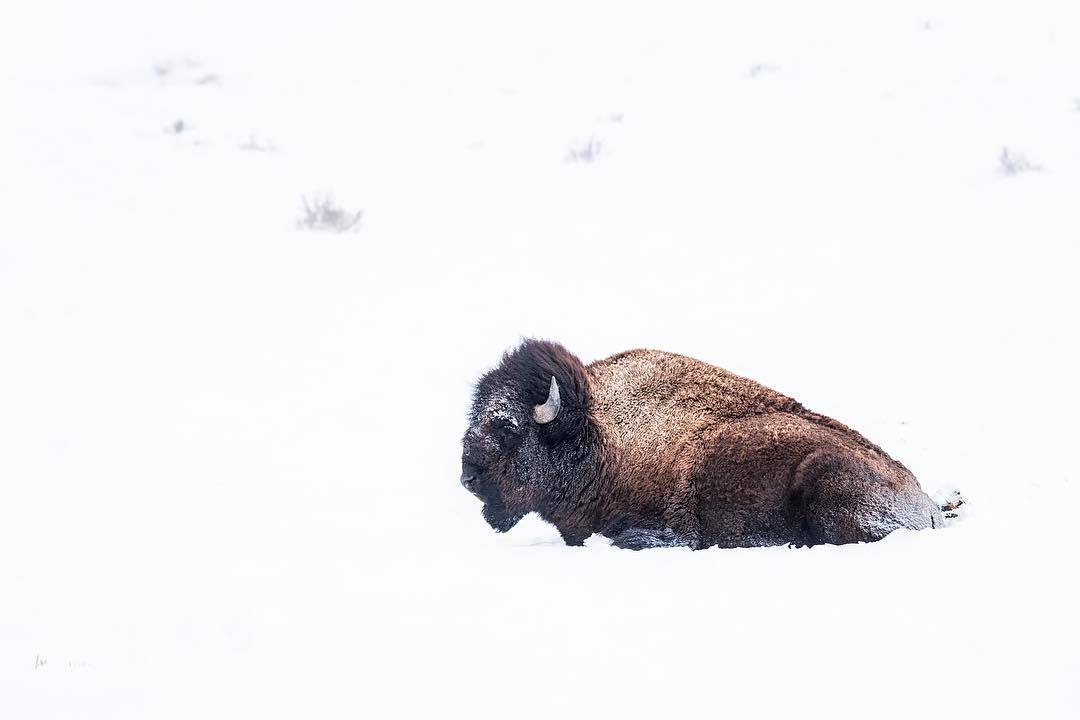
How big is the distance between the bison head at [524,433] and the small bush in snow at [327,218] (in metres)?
6.41

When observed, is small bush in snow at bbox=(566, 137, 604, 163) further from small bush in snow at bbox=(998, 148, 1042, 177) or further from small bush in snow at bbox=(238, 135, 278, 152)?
small bush in snow at bbox=(998, 148, 1042, 177)

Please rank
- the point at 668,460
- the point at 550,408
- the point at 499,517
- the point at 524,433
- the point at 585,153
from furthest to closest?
the point at 585,153, the point at 499,517, the point at 524,433, the point at 550,408, the point at 668,460

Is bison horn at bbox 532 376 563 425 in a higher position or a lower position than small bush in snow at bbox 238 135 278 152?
higher

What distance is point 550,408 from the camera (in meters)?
4.48

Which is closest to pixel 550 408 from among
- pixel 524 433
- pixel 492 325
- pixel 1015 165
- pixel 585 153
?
pixel 524 433

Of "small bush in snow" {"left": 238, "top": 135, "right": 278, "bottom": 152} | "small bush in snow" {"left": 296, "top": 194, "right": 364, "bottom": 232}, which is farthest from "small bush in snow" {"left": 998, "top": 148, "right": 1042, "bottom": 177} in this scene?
"small bush in snow" {"left": 238, "top": 135, "right": 278, "bottom": 152}

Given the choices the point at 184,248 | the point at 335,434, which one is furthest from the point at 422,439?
the point at 184,248

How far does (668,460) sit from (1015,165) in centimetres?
763

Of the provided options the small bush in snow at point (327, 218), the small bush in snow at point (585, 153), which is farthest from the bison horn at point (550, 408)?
the small bush in snow at point (585, 153)

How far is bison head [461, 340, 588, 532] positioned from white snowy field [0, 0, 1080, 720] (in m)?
0.29

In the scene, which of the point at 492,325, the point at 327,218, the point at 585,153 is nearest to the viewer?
the point at 492,325

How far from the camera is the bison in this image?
13.0 ft

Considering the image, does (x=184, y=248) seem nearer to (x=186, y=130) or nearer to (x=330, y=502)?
(x=186, y=130)

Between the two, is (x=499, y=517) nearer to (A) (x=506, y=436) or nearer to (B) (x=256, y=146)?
(A) (x=506, y=436)
